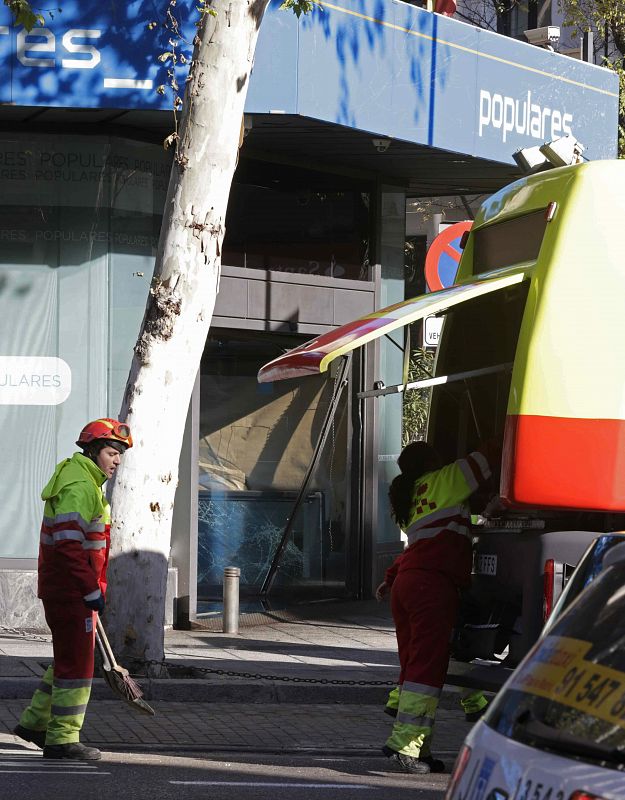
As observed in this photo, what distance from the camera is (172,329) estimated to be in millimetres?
9336

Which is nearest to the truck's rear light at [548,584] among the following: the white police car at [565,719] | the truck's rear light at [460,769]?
the white police car at [565,719]

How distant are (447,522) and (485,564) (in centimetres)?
34

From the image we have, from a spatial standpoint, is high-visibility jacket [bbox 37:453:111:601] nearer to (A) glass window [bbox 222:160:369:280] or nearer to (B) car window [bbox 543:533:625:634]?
(B) car window [bbox 543:533:625:634]

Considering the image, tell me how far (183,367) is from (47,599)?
8.41ft

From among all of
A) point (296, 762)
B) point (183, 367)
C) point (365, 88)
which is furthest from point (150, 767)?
point (365, 88)

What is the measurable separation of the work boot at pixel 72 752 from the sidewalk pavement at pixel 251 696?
43 centimetres

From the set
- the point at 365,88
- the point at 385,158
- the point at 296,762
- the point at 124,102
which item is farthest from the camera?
the point at 385,158

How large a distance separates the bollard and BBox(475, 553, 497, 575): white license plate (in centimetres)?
426

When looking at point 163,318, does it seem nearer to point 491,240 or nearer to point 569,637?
point 491,240

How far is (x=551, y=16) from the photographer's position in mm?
27516

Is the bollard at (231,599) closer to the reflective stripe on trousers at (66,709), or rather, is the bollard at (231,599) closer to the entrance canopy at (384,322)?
the entrance canopy at (384,322)

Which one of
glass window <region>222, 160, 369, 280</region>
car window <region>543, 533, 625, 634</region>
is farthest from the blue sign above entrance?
car window <region>543, 533, 625, 634</region>

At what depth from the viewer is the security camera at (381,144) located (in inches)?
499

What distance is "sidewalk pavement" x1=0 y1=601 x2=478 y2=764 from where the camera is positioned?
26.2 ft
